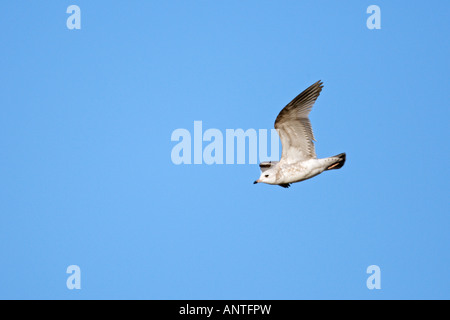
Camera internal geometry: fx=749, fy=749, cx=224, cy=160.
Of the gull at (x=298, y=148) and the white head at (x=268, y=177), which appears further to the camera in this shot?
the white head at (x=268, y=177)

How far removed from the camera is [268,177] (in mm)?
13703

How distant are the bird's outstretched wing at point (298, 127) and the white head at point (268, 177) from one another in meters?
0.32

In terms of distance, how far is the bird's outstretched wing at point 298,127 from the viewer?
13109 millimetres

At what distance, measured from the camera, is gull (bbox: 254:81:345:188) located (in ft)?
43.1

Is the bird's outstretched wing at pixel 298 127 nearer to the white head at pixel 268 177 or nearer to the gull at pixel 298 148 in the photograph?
the gull at pixel 298 148

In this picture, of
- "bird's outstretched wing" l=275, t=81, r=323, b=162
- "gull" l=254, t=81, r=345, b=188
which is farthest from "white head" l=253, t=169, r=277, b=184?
"bird's outstretched wing" l=275, t=81, r=323, b=162

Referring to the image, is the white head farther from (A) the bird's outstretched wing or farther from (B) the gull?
(A) the bird's outstretched wing

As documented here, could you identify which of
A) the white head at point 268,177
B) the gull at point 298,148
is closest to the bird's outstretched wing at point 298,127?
the gull at point 298,148

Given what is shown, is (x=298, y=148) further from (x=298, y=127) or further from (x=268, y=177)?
(x=268, y=177)
